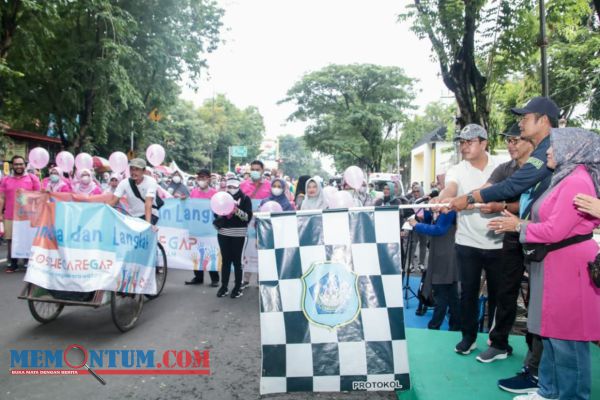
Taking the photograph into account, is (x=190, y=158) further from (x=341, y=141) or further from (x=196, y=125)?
(x=341, y=141)

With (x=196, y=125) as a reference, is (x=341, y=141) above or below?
below

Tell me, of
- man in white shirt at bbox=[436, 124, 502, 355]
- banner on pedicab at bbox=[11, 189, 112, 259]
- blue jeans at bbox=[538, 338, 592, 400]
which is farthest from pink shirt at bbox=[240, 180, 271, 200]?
blue jeans at bbox=[538, 338, 592, 400]

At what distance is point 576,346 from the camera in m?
2.41

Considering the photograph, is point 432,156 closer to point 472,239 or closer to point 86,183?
point 86,183

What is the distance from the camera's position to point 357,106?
3103cm

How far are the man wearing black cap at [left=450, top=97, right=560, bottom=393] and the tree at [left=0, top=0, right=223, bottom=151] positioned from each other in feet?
42.4

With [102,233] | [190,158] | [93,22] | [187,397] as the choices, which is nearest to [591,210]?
[187,397]

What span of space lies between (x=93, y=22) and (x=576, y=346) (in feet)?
53.5

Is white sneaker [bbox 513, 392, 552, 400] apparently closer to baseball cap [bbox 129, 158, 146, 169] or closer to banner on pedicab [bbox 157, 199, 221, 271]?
baseball cap [bbox 129, 158, 146, 169]

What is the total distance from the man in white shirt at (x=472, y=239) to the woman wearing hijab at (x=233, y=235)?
3.46 m

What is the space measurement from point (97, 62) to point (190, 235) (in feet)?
30.0

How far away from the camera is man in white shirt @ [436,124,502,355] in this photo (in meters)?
3.41

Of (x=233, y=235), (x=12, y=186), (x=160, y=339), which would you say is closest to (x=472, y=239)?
(x=160, y=339)
